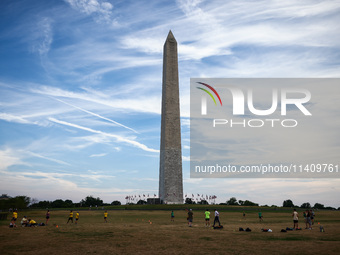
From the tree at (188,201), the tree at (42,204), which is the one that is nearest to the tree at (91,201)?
the tree at (42,204)

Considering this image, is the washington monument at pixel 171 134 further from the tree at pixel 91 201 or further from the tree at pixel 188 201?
the tree at pixel 91 201

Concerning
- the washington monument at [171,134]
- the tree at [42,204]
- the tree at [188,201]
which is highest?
the washington monument at [171,134]

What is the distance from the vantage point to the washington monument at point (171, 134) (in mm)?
67250

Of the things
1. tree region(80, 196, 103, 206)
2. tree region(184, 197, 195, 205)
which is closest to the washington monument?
tree region(184, 197, 195, 205)

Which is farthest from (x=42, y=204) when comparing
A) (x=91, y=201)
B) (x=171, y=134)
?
(x=171, y=134)

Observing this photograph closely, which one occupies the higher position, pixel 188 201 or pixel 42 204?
pixel 188 201

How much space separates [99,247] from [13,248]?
439 centimetres

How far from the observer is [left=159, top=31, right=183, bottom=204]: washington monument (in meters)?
67.2

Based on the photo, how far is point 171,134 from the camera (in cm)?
6794

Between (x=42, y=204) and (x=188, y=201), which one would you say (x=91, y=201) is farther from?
(x=188, y=201)

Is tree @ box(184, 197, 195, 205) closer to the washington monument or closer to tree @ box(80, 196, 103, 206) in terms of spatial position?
the washington monument

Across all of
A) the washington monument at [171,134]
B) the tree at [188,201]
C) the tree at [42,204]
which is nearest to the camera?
the washington monument at [171,134]

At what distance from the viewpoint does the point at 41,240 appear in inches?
739

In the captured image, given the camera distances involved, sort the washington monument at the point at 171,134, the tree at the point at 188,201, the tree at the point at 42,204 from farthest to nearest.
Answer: the tree at the point at 42,204 → the tree at the point at 188,201 → the washington monument at the point at 171,134
